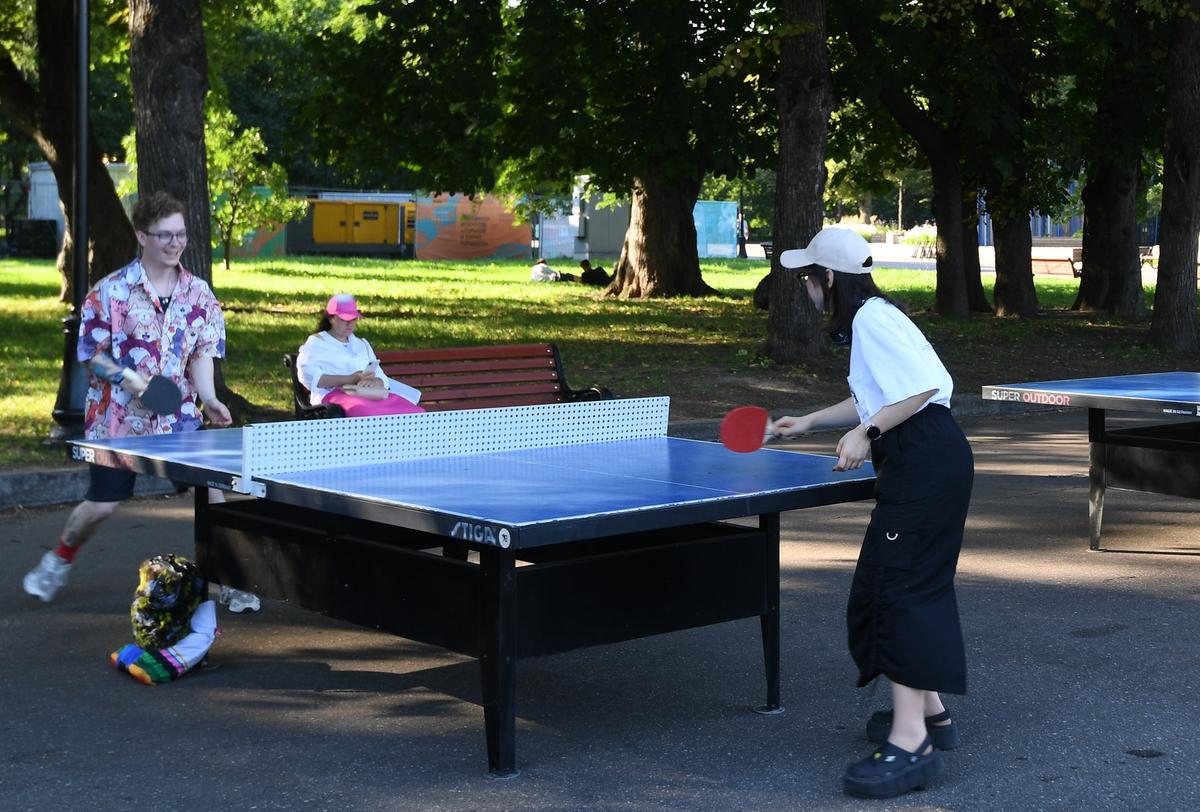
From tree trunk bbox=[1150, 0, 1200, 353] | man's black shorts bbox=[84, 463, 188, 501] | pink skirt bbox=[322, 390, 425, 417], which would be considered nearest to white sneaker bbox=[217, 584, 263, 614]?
man's black shorts bbox=[84, 463, 188, 501]

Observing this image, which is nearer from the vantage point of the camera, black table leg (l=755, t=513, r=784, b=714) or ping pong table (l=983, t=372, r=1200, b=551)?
black table leg (l=755, t=513, r=784, b=714)

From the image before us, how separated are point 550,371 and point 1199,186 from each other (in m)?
13.8

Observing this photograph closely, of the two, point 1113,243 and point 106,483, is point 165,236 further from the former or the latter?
point 1113,243

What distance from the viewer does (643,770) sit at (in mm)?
5406

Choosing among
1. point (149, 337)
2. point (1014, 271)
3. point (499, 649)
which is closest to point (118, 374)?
point (149, 337)

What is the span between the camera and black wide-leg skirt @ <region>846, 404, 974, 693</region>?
515 cm

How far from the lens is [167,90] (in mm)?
12891

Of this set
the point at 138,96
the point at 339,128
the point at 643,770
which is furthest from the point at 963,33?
the point at 643,770

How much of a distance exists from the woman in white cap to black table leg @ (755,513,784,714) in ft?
2.62

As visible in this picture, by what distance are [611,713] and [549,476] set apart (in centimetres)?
95

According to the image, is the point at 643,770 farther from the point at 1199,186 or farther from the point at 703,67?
the point at 703,67

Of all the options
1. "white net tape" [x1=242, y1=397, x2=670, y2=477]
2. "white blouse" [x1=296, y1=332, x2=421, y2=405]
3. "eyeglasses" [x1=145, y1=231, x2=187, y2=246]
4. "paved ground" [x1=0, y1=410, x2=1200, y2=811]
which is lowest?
"paved ground" [x1=0, y1=410, x2=1200, y2=811]

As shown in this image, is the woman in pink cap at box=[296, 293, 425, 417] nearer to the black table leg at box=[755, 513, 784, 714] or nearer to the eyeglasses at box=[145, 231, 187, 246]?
the eyeglasses at box=[145, 231, 187, 246]

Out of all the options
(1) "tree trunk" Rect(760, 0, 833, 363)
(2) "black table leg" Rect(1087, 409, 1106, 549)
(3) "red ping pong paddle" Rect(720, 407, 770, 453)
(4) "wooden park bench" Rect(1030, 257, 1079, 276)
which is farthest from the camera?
(4) "wooden park bench" Rect(1030, 257, 1079, 276)
